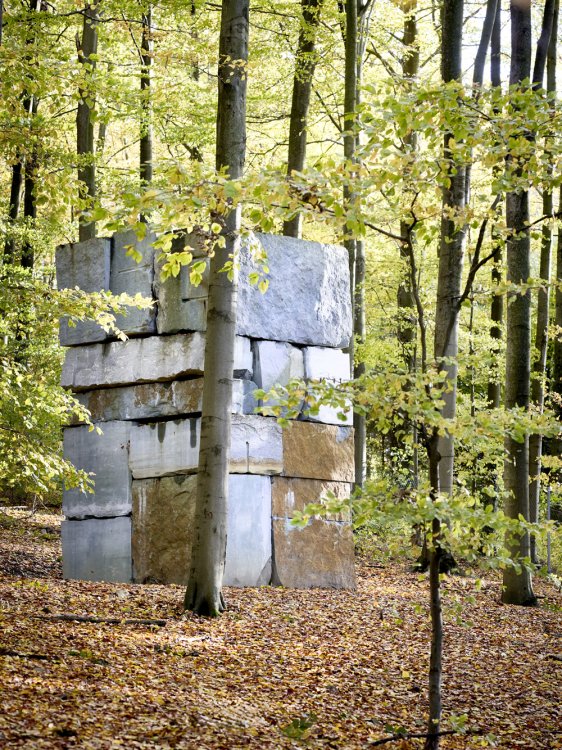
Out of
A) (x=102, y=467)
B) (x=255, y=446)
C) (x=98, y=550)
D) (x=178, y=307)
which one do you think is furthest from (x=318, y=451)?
(x=98, y=550)

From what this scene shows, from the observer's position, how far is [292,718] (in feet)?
13.9

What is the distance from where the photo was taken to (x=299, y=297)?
317 inches

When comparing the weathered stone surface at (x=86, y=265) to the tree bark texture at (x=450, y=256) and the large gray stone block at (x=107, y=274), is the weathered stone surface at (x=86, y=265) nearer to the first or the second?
the large gray stone block at (x=107, y=274)

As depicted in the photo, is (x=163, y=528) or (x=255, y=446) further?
(x=255, y=446)

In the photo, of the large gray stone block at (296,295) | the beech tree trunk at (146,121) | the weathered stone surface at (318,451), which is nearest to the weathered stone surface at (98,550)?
the weathered stone surface at (318,451)

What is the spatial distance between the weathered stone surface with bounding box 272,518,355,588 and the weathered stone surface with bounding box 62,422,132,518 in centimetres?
146

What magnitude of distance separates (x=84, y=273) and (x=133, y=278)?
0.60 meters

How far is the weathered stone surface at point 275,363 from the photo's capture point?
7.68m

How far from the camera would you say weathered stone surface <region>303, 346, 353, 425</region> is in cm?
805

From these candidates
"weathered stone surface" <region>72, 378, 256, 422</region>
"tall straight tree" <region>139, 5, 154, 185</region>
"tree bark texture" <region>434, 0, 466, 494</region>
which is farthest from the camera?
"tall straight tree" <region>139, 5, 154, 185</region>

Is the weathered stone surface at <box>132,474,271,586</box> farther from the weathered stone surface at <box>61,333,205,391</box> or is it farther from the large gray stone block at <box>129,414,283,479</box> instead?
the weathered stone surface at <box>61,333,205,391</box>

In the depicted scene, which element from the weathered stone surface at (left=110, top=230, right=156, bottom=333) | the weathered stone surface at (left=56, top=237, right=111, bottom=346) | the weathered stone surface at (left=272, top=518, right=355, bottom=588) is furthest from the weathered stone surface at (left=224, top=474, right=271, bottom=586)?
the weathered stone surface at (left=56, top=237, right=111, bottom=346)

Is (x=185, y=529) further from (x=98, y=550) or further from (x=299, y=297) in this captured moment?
(x=299, y=297)

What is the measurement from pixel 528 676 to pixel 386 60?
42.4 feet
